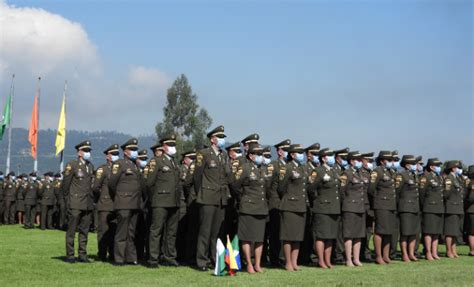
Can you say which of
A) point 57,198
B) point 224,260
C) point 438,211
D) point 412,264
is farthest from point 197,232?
point 57,198

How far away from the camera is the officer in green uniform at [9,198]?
31344 mm

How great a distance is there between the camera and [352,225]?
14.4 meters

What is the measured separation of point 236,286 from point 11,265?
5.10m

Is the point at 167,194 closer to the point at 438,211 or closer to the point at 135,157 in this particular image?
the point at 135,157

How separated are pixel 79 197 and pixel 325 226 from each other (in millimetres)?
4701

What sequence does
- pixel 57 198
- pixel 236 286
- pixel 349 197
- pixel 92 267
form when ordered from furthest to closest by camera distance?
pixel 57 198 < pixel 349 197 < pixel 92 267 < pixel 236 286

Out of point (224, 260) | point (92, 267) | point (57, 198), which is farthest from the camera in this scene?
point (57, 198)

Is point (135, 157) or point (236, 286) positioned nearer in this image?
point (236, 286)

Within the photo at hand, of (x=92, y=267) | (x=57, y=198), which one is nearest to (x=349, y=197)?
(x=92, y=267)

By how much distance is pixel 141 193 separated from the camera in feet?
46.8

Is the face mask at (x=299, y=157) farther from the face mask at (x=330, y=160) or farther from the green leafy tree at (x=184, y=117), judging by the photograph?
the green leafy tree at (x=184, y=117)

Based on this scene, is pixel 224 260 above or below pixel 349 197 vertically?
below

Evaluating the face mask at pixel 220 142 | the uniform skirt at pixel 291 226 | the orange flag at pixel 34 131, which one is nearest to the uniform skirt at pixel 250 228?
the uniform skirt at pixel 291 226

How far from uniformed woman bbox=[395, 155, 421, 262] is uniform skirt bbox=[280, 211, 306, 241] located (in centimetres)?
318
